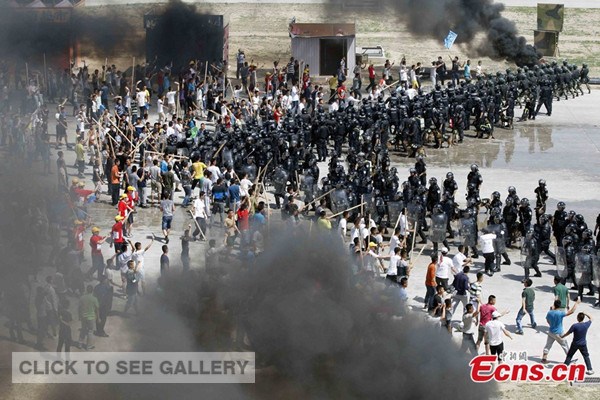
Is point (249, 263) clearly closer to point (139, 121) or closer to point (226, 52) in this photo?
point (139, 121)

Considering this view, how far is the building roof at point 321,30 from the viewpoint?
1807 inches

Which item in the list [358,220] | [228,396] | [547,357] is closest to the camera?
[228,396]

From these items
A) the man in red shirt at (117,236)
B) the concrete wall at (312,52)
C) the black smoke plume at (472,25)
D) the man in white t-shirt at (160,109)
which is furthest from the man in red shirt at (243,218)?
the black smoke plume at (472,25)

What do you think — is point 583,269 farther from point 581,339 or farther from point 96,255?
point 96,255

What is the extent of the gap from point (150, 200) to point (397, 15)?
17.3 m

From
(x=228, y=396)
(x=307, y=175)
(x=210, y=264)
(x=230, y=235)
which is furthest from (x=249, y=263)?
A: (x=307, y=175)

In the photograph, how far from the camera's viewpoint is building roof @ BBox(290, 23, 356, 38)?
45.9m

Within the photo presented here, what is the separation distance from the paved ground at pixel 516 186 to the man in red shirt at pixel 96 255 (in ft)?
2.78

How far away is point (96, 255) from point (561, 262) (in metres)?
8.75

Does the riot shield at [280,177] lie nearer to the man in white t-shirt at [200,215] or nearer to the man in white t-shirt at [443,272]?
the man in white t-shirt at [200,215]

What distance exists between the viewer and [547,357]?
74.2 ft

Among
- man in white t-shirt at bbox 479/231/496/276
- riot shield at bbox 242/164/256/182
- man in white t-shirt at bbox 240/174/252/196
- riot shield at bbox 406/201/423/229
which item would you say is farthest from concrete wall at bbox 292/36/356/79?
man in white t-shirt at bbox 479/231/496/276

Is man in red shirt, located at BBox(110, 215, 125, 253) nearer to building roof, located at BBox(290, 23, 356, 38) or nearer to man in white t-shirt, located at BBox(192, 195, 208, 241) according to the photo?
man in white t-shirt, located at BBox(192, 195, 208, 241)

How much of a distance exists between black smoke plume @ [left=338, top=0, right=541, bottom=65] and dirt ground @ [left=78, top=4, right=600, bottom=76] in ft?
2.35
